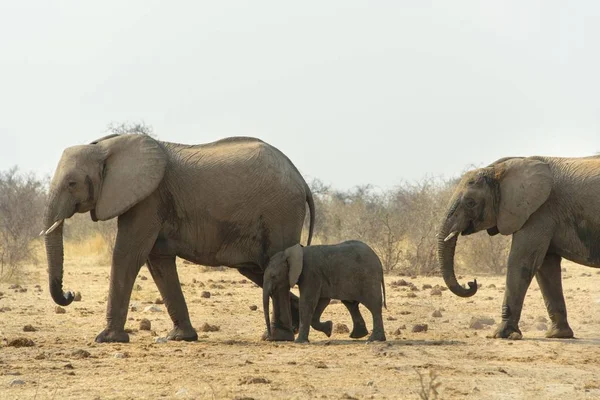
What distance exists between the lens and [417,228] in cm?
2711

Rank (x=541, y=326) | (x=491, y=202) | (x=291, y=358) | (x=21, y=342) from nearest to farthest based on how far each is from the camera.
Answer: (x=291, y=358) → (x=21, y=342) → (x=491, y=202) → (x=541, y=326)

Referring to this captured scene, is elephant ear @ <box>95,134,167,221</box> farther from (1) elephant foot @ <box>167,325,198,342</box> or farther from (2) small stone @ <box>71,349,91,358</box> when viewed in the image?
(2) small stone @ <box>71,349,91,358</box>

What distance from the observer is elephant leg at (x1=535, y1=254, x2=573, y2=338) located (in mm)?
13766

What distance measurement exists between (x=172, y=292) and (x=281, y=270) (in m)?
1.49

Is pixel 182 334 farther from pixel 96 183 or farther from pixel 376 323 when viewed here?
pixel 376 323

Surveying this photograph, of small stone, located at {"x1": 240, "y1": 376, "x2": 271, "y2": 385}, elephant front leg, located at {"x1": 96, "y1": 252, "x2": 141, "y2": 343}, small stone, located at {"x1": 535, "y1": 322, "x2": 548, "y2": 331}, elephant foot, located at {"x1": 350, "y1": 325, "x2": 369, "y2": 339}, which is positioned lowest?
small stone, located at {"x1": 240, "y1": 376, "x2": 271, "y2": 385}

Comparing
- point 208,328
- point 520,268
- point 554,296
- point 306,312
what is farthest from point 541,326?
point 208,328

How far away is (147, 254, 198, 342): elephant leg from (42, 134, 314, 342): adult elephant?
12mm

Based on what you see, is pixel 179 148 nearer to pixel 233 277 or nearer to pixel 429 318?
pixel 429 318

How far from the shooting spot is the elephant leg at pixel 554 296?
45.2ft

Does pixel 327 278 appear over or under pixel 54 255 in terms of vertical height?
under

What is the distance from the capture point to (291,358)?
1120cm

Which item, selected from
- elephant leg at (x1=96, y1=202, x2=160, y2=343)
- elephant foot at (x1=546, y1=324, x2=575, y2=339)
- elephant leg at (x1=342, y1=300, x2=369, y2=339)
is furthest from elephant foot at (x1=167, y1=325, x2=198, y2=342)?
elephant foot at (x1=546, y1=324, x2=575, y2=339)

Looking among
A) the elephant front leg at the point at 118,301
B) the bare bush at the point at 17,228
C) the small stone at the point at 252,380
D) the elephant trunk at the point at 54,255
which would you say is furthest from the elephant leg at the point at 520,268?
the bare bush at the point at 17,228
